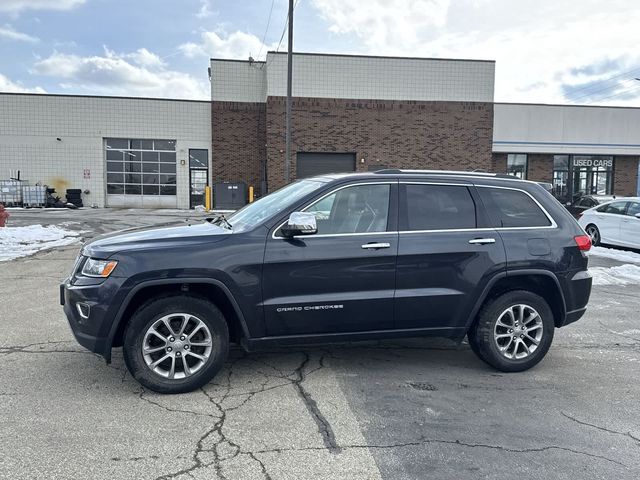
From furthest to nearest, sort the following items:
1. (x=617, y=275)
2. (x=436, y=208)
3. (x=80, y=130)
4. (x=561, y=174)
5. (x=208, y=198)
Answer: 1. (x=561, y=174)
2. (x=80, y=130)
3. (x=208, y=198)
4. (x=617, y=275)
5. (x=436, y=208)

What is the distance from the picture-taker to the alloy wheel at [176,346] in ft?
13.6

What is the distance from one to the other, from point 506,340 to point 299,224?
2269 mm

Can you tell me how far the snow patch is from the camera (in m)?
9.67

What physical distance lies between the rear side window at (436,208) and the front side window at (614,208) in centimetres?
1119

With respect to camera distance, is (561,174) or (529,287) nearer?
(529,287)

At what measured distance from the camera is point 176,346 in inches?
165

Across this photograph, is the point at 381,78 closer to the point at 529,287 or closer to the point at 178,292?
the point at 529,287

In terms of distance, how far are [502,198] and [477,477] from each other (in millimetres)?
2676

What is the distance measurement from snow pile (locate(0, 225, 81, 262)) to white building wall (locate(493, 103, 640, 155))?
2343 cm

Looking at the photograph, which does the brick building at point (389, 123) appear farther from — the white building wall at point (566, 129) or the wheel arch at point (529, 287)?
the wheel arch at point (529, 287)

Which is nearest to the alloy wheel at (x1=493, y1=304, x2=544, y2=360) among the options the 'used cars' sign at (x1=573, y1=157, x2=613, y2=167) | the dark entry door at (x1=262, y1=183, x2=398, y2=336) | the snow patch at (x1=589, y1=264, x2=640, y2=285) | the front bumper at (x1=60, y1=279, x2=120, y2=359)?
the dark entry door at (x1=262, y1=183, x2=398, y2=336)

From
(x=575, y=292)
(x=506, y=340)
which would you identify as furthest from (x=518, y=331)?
(x=575, y=292)

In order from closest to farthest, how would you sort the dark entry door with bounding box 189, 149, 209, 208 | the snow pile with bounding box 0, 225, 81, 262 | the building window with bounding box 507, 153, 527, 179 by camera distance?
1. the snow pile with bounding box 0, 225, 81, 262
2. the building window with bounding box 507, 153, 527, 179
3. the dark entry door with bounding box 189, 149, 209, 208

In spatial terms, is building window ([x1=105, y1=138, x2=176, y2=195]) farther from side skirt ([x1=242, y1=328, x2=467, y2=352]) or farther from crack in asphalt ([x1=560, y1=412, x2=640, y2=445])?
crack in asphalt ([x1=560, y1=412, x2=640, y2=445])
